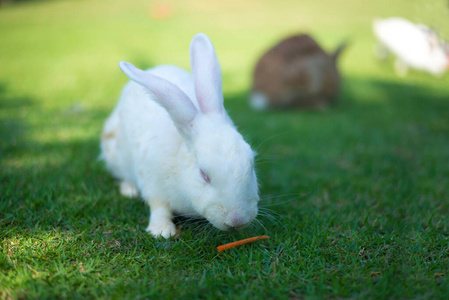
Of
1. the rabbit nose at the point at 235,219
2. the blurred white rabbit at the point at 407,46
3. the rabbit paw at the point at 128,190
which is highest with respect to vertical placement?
the blurred white rabbit at the point at 407,46

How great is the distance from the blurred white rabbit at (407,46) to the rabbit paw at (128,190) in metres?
5.16

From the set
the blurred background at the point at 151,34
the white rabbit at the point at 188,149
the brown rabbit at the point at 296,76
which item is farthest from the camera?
the blurred background at the point at 151,34

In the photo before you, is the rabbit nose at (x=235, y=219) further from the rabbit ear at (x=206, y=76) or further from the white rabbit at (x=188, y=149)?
the rabbit ear at (x=206, y=76)

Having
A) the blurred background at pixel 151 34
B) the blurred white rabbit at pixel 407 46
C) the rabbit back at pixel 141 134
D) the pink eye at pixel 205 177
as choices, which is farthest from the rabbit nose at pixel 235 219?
the blurred white rabbit at pixel 407 46

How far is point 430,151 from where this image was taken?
11.9ft

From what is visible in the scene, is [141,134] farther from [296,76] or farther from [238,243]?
[296,76]

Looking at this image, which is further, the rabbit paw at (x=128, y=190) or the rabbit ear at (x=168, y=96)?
the rabbit paw at (x=128, y=190)

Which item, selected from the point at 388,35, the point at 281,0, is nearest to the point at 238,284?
the point at 388,35

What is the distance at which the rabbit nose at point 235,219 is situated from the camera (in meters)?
1.78

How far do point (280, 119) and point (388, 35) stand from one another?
148 inches

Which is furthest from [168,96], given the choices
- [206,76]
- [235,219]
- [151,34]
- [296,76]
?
[151,34]

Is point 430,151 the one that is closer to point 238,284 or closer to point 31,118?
point 238,284

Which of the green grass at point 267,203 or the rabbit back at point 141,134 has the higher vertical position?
the rabbit back at point 141,134

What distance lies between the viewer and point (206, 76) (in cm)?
206
